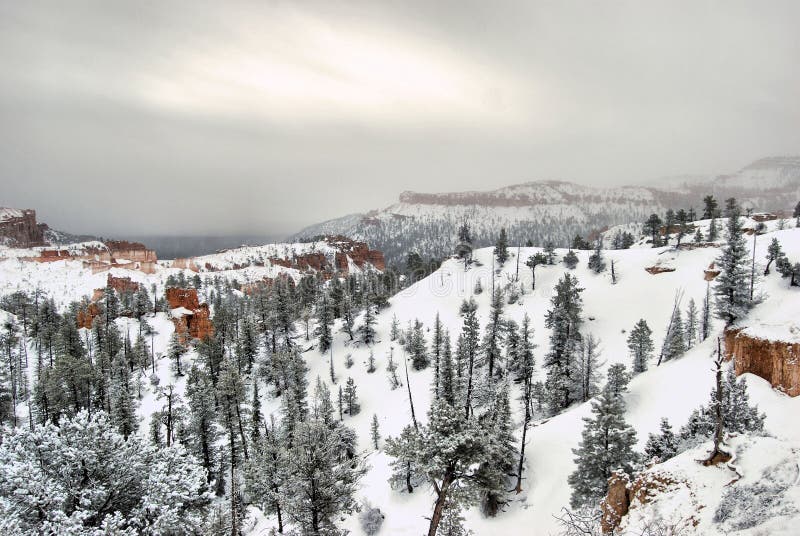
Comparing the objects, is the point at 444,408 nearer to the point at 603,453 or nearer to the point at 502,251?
the point at 603,453

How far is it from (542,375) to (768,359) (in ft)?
87.5

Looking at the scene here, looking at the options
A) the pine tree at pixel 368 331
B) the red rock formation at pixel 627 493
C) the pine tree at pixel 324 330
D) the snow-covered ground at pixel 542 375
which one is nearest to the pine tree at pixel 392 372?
the snow-covered ground at pixel 542 375

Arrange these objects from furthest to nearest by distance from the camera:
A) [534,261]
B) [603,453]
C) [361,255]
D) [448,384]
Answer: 1. [361,255]
2. [534,261]
3. [448,384]
4. [603,453]

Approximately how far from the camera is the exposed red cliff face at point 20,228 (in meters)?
163

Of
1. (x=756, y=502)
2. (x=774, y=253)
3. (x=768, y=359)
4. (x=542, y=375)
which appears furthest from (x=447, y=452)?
(x=774, y=253)

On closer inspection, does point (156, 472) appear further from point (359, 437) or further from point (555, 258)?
point (555, 258)

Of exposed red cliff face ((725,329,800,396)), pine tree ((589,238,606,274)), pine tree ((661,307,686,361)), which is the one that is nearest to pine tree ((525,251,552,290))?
pine tree ((589,238,606,274))

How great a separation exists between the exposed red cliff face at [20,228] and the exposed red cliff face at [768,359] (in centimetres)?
22636

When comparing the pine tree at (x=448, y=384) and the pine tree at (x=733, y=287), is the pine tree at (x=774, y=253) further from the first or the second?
the pine tree at (x=448, y=384)

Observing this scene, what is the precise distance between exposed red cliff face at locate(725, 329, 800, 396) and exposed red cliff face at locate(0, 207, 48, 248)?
226 metres

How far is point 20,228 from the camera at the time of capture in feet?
570

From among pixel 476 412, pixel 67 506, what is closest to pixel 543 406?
pixel 476 412

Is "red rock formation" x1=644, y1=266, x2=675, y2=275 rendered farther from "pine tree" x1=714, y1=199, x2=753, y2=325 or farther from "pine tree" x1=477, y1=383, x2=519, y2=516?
"pine tree" x1=477, y1=383, x2=519, y2=516

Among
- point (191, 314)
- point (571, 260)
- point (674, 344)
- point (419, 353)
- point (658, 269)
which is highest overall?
point (571, 260)
